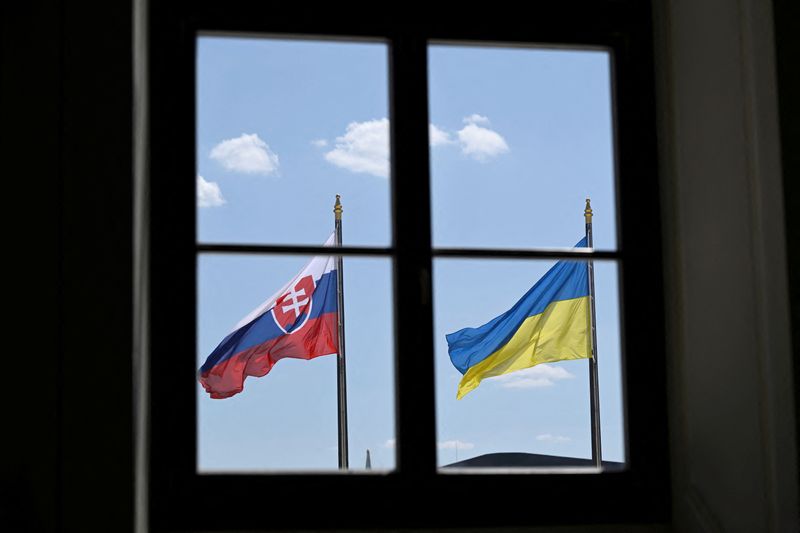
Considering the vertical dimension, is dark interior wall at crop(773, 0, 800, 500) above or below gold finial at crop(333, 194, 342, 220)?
below

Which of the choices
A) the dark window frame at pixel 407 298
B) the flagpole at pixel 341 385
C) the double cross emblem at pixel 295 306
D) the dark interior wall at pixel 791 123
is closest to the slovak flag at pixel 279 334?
the double cross emblem at pixel 295 306

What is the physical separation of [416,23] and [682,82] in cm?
65

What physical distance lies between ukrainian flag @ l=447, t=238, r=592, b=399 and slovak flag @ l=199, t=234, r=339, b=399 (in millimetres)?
1799

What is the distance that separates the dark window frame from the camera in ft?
7.80

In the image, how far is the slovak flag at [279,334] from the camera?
8.51 metres

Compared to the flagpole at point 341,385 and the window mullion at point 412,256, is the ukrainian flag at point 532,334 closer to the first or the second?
the flagpole at point 341,385

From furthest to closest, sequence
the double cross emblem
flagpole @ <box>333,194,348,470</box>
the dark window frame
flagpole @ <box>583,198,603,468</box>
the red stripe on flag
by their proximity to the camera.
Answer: flagpole @ <box>583,198,603,468</box> → flagpole @ <box>333,194,348,470</box> → the double cross emblem → the red stripe on flag → the dark window frame

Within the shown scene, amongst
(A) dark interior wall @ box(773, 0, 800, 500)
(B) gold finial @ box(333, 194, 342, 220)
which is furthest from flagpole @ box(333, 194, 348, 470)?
(A) dark interior wall @ box(773, 0, 800, 500)
